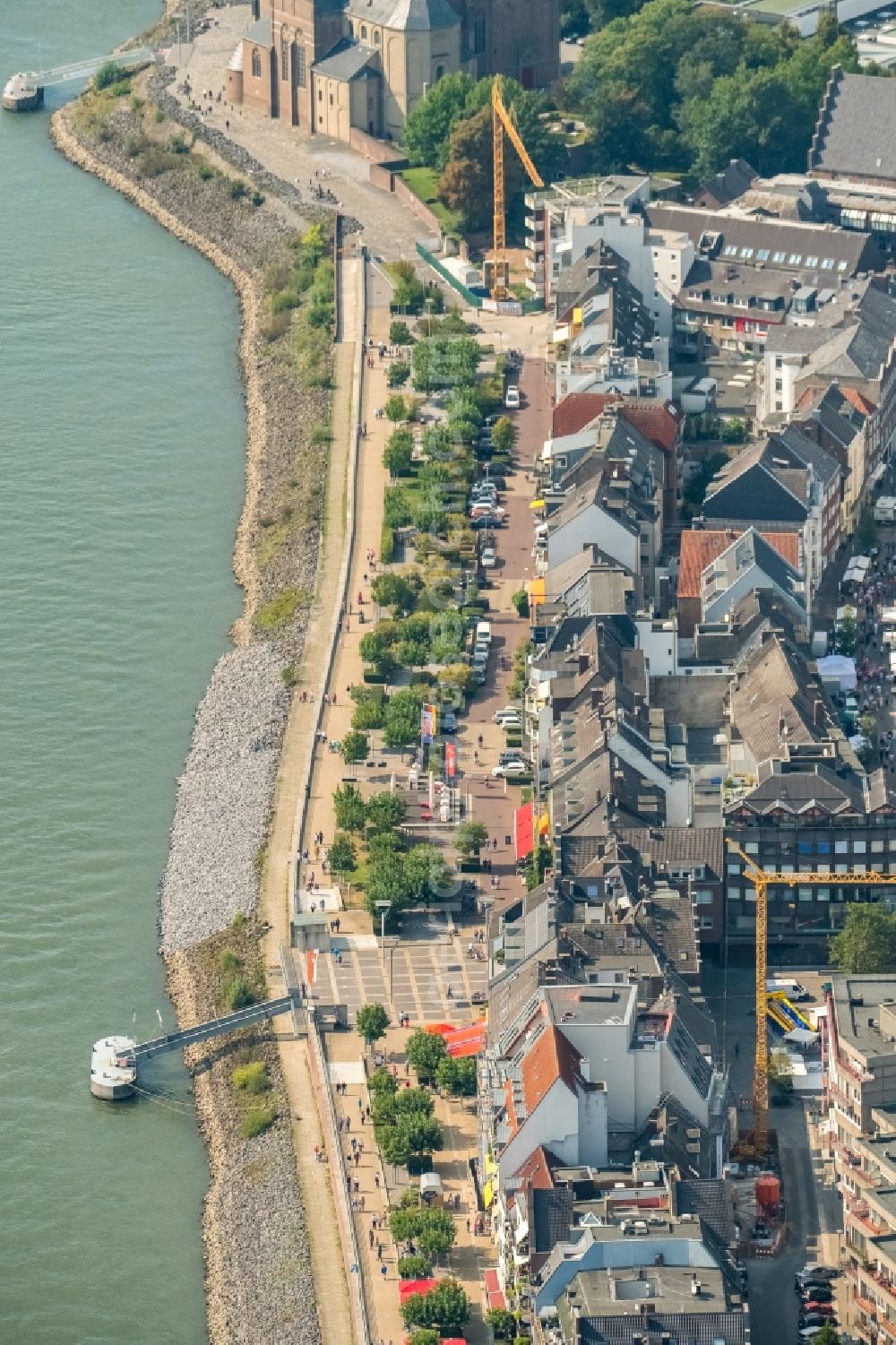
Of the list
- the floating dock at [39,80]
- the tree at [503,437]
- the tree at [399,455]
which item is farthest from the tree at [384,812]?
the floating dock at [39,80]

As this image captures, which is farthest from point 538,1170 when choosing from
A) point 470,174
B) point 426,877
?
point 470,174

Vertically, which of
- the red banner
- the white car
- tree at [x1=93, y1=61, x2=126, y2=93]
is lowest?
the red banner

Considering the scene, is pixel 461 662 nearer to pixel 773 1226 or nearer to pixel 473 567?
pixel 473 567

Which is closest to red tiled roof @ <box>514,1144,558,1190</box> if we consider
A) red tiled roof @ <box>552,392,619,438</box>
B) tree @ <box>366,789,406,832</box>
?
tree @ <box>366,789,406,832</box>

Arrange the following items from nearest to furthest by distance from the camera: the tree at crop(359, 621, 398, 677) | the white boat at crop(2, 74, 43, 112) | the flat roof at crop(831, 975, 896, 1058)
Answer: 1. the flat roof at crop(831, 975, 896, 1058)
2. the tree at crop(359, 621, 398, 677)
3. the white boat at crop(2, 74, 43, 112)

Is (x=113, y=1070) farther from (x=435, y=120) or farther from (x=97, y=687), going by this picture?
(x=435, y=120)

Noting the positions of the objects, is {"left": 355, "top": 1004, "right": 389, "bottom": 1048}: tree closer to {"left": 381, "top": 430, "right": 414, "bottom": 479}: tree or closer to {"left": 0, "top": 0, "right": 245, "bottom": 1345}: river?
{"left": 0, "top": 0, "right": 245, "bottom": 1345}: river
